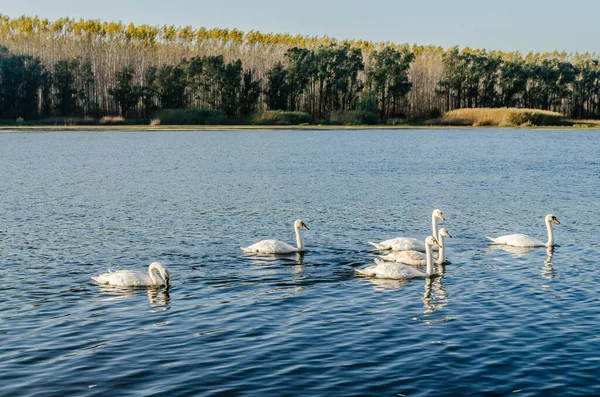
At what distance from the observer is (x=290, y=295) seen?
17266mm

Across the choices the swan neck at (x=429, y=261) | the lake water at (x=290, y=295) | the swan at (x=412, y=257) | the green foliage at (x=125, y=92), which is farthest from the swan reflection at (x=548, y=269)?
the green foliage at (x=125, y=92)

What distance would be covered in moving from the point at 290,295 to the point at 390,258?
457cm

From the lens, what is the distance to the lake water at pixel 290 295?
12.2 metres

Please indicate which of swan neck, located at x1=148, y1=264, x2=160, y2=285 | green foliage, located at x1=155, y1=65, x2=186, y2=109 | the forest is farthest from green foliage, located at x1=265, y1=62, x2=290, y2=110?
swan neck, located at x1=148, y1=264, x2=160, y2=285

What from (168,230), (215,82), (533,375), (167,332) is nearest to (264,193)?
(168,230)

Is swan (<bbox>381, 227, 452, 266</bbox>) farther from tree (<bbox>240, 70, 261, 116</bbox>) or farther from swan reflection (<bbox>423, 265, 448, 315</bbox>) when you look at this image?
tree (<bbox>240, 70, 261, 116</bbox>)

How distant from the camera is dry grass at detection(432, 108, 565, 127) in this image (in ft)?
374

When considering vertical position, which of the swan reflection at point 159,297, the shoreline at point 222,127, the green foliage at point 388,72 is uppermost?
the green foliage at point 388,72

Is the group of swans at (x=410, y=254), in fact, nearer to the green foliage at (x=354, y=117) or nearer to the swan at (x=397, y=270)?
the swan at (x=397, y=270)

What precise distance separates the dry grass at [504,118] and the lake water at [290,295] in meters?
75.9

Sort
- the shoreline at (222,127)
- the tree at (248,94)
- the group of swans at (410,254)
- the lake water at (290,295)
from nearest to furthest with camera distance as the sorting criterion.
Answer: the lake water at (290,295)
the group of swans at (410,254)
the shoreline at (222,127)
the tree at (248,94)

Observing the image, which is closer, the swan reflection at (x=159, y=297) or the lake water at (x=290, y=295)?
the lake water at (x=290, y=295)

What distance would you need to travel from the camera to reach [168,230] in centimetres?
2597

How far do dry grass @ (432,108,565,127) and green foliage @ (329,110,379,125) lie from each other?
11.3 m
